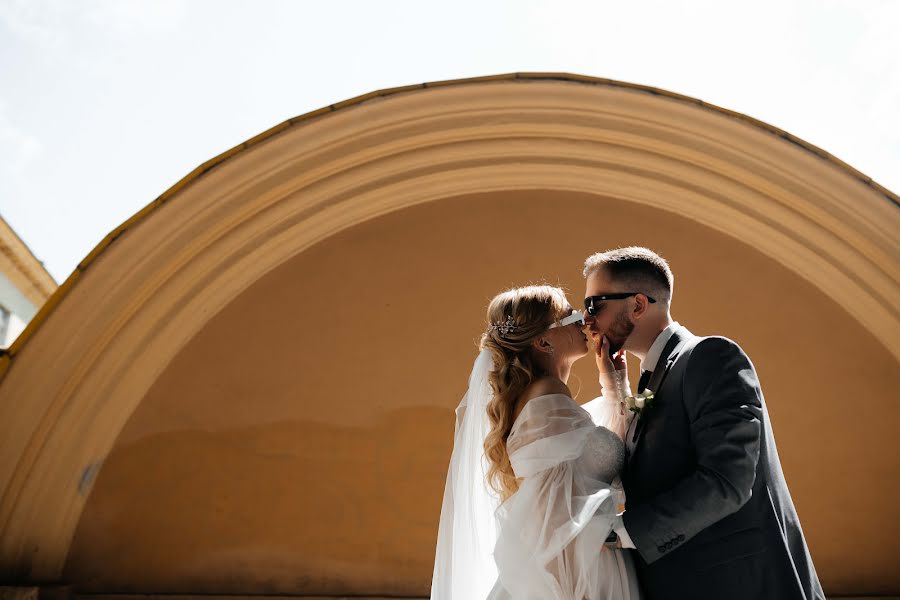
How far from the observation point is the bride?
251cm

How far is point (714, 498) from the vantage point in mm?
2289

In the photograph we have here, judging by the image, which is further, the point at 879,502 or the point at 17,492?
the point at 879,502

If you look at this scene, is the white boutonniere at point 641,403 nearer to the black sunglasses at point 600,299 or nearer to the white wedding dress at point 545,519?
the white wedding dress at point 545,519

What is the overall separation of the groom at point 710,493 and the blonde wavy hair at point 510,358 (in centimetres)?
42

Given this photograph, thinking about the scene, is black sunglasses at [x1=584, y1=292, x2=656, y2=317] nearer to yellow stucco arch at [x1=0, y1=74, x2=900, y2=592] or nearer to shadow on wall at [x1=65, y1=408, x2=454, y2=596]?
yellow stucco arch at [x1=0, y1=74, x2=900, y2=592]

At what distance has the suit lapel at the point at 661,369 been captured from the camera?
2.68 metres

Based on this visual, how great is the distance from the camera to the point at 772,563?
233 centimetres

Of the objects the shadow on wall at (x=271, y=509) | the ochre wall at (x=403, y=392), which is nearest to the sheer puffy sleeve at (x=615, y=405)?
the ochre wall at (x=403, y=392)

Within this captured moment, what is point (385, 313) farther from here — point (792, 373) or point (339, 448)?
point (792, 373)

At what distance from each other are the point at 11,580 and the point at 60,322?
140 centimetres

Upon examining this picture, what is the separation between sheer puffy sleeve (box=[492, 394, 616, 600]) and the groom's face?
314 mm

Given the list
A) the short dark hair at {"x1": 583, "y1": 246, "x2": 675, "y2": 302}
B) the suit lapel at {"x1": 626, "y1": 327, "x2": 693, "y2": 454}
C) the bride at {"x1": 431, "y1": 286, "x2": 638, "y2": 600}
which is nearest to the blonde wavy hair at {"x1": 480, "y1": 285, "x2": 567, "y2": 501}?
the bride at {"x1": 431, "y1": 286, "x2": 638, "y2": 600}

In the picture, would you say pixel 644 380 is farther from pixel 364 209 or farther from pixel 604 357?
pixel 364 209

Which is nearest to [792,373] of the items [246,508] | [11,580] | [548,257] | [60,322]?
[548,257]
